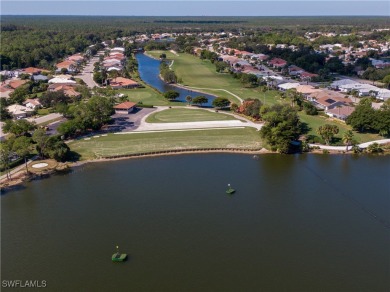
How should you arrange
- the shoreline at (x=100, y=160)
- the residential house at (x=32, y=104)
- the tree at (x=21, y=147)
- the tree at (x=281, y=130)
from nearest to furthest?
the shoreline at (x=100, y=160) → the tree at (x=21, y=147) → the tree at (x=281, y=130) → the residential house at (x=32, y=104)

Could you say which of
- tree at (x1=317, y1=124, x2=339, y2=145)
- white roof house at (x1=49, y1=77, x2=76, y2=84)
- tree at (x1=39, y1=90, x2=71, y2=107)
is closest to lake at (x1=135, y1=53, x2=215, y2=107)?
white roof house at (x1=49, y1=77, x2=76, y2=84)

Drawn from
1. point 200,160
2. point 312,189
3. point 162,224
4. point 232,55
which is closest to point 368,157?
point 312,189

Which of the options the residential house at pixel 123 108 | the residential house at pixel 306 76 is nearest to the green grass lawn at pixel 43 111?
the residential house at pixel 123 108

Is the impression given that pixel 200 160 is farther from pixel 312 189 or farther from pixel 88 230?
pixel 88 230

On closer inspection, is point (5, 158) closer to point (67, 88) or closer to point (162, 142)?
point (162, 142)

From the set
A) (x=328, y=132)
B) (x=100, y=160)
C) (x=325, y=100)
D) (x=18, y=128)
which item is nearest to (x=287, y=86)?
(x=325, y=100)

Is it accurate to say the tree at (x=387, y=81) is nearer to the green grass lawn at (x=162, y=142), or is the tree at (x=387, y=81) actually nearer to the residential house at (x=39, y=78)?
the green grass lawn at (x=162, y=142)
